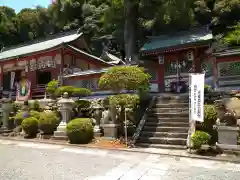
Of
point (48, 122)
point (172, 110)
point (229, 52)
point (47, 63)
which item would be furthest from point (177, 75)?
point (47, 63)

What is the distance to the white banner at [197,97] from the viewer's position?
31.8ft

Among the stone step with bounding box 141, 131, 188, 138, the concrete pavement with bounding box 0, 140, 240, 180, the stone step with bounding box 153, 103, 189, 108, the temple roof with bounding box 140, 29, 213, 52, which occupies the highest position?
the temple roof with bounding box 140, 29, 213, 52

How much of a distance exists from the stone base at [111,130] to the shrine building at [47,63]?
20.8ft

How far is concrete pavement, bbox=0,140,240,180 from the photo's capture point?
6.80m

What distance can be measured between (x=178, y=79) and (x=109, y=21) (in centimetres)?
1176

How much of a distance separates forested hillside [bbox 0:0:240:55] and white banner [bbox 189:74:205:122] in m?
4.94

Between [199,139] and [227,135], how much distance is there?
0.97 metres

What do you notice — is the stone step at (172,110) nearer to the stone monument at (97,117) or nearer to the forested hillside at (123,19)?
the stone monument at (97,117)

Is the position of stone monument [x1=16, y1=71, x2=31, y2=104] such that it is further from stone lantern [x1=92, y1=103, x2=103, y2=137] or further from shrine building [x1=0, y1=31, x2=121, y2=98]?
stone lantern [x1=92, y1=103, x2=103, y2=137]

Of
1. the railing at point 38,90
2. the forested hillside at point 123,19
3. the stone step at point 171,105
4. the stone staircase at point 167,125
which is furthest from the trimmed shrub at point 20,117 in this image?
the forested hillside at point 123,19

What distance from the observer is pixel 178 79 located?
1878cm

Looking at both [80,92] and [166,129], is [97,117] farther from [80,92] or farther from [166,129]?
[166,129]

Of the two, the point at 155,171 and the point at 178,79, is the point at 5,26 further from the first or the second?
the point at 155,171

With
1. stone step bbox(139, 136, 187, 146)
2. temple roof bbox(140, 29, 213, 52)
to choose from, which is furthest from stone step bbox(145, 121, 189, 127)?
temple roof bbox(140, 29, 213, 52)
